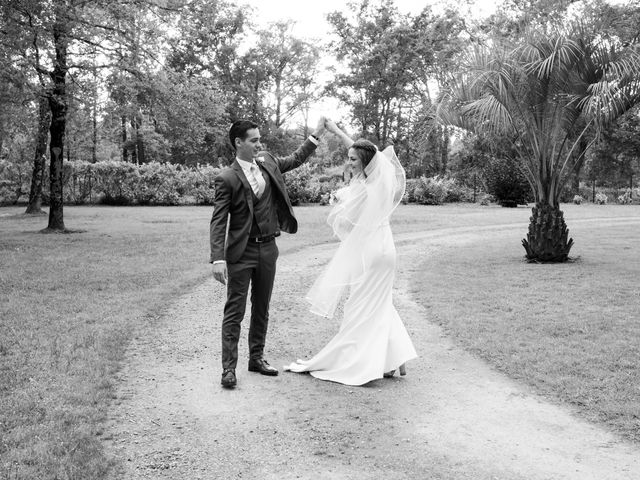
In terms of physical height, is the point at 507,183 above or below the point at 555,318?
above

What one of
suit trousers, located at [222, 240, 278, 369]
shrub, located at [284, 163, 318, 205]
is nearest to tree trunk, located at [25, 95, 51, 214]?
shrub, located at [284, 163, 318, 205]

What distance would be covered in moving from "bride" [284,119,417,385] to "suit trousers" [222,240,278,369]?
0.60 m

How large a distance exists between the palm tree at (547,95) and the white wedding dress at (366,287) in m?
7.15

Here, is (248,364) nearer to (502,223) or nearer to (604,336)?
(604,336)

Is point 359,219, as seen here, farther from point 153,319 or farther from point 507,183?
point 507,183

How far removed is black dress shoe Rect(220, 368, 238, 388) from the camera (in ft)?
16.5

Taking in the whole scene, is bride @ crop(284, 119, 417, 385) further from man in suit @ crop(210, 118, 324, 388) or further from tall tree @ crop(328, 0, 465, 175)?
tall tree @ crop(328, 0, 465, 175)

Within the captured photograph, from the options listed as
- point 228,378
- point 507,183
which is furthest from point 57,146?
point 507,183

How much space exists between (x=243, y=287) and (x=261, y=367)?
0.77 meters

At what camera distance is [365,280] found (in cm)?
545

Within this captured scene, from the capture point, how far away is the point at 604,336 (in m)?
6.91

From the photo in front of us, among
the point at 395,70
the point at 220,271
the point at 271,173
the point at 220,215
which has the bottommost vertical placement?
the point at 220,271

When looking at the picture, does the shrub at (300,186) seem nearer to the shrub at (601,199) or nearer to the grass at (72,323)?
the grass at (72,323)

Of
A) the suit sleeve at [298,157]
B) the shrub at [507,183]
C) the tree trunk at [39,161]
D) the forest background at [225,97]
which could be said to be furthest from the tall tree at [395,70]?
the suit sleeve at [298,157]
